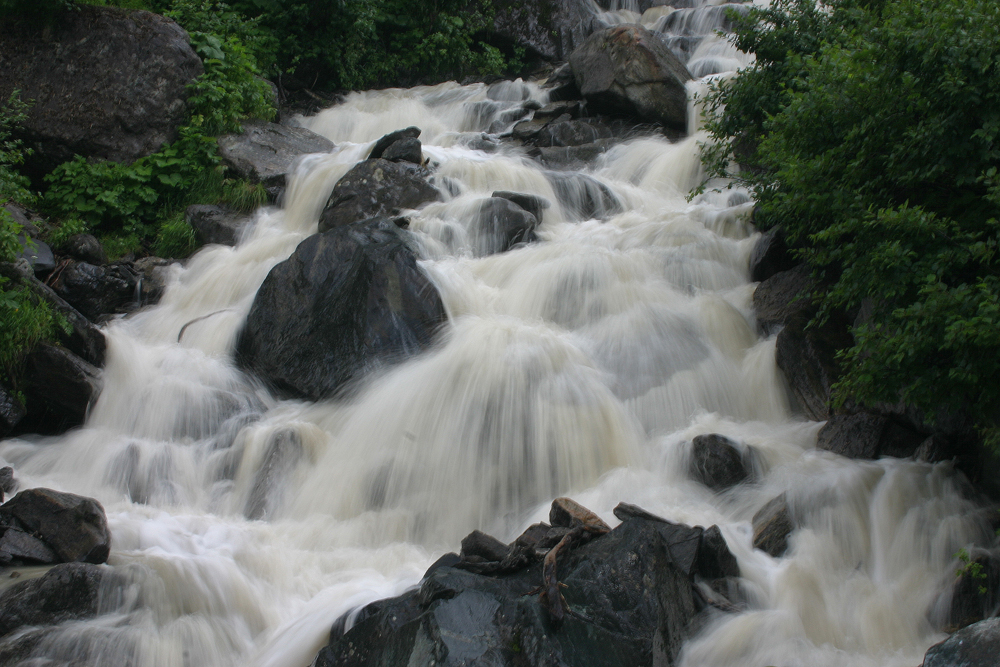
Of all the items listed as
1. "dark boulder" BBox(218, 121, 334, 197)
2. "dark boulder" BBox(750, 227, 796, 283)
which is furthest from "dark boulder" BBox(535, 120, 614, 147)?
"dark boulder" BBox(750, 227, 796, 283)

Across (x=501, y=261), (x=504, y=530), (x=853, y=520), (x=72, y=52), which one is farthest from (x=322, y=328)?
(x=72, y=52)

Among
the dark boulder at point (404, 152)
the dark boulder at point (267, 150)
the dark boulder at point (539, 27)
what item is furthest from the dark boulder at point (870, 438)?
the dark boulder at point (539, 27)

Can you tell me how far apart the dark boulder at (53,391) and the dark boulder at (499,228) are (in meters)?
4.35

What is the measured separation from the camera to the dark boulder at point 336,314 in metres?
6.45

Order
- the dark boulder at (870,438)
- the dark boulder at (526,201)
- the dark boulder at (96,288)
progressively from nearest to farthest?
the dark boulder at (870,438)
the dark boulder at (96,288)
the dark boulder at (526,201)

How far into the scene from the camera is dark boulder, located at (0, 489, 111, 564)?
4.05 metres

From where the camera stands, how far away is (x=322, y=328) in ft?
21.6

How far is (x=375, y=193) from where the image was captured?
9055 millimetres

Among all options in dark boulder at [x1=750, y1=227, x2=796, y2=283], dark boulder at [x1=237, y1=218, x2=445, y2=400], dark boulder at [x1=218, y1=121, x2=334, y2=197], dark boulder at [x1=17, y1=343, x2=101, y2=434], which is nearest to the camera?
dark boulder at [x1=17, y1=343, x2=101, y2=434]

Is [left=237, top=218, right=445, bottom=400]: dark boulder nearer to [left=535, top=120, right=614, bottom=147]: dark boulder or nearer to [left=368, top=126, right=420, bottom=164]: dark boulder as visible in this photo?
[left=368, top=126, right=420, bottom=164]: dark boulder

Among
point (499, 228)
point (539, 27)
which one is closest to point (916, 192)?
point (499, 228)

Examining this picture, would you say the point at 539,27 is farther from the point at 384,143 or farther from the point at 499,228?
the point at 499,228

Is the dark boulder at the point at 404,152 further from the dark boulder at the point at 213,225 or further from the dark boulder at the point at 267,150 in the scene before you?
the dark boulder at the point at 213,225

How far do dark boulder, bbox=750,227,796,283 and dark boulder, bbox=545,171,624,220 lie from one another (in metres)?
2.84
